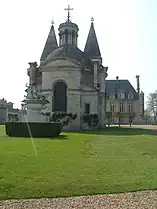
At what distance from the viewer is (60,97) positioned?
1705 inches

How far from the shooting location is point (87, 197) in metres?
7.02

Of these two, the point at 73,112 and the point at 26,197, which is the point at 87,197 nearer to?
the point at 26,197

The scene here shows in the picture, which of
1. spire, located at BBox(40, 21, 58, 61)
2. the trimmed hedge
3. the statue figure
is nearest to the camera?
the trimmed hedge

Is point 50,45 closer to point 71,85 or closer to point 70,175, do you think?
point 71,85

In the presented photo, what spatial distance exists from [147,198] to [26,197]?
269cm

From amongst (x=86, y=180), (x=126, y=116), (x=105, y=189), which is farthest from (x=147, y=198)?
(x=126, y=116)

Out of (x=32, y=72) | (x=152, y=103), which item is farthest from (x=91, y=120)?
(x=152, y=103)

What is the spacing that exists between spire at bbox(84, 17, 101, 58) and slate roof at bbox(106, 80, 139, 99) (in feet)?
109

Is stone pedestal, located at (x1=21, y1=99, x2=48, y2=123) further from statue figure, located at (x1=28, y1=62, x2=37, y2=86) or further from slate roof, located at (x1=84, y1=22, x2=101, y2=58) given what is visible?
slate roof, located at (x1=84, y1=22, x2=101, y2=58)

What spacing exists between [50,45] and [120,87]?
3589 centimetres

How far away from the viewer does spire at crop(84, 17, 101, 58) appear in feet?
178

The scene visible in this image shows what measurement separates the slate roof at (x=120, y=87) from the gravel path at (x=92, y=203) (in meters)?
79.9

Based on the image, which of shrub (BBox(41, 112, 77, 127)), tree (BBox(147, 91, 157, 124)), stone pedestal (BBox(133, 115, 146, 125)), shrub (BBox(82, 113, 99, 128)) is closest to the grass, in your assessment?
shrub (BBox(41, 112, 77, 127))

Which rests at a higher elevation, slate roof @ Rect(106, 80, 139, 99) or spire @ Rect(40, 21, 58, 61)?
spire @ Rect(40, 21, 58, 61)
